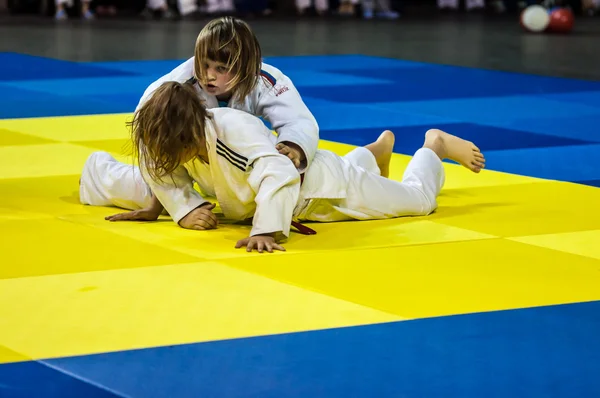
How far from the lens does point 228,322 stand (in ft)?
12.8

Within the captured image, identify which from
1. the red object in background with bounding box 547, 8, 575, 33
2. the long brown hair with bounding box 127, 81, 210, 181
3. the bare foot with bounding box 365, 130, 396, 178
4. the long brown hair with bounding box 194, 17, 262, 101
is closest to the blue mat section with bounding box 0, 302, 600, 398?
the long brown hair with bounding box 127, 81, 210, 181

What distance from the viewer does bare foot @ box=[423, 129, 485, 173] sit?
5.95 meters

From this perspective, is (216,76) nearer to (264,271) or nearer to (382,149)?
(264,271)

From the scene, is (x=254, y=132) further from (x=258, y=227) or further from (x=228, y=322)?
(x=228, y=322)

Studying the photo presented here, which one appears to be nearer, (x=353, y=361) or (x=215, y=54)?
(x=353, y=361)

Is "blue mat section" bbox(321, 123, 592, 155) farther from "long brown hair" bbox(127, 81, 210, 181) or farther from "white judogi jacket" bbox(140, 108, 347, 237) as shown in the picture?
"long brown hair" bbox(127, 81, 210, 181)

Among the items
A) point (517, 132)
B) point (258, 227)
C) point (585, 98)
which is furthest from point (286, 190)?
point (585, 98)

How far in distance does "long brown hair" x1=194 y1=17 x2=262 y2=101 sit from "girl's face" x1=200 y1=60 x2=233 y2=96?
1cm

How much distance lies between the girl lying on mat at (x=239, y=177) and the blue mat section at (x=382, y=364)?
1.15 m

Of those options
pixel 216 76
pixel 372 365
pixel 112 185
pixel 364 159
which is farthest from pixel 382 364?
pixel 112 185

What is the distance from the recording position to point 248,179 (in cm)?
493

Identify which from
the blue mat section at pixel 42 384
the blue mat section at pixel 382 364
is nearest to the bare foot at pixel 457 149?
the blue mat section at pixel 382 364

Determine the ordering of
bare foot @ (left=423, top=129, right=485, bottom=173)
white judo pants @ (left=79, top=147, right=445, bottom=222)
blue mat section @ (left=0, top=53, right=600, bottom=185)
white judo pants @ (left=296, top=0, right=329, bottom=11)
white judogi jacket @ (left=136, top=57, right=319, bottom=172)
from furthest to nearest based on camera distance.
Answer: white judo pants @ (left=296, top=0, right=329, bottom=11) < blue mat section @ (left=0, top=53, right=600, bottom=185) < bare foot @ (left=423, top=129, right=485, bottom=173) < white judo pants @ (left=79, top=147, right=445, bottom=222) < white judogi jacket @ (left=136, top=57, right=319, bottom=172)

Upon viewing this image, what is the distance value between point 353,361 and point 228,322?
54cm
